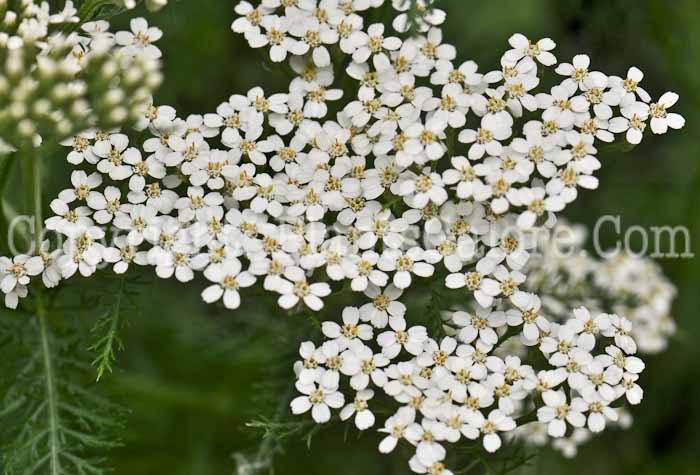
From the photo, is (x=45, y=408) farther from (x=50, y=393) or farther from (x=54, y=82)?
(x=54, y=82)

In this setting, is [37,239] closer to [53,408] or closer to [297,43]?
[53,408]

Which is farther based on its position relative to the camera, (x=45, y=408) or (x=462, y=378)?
(x=45, y=408)

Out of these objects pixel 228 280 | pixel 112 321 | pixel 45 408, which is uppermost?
pixel 228 280

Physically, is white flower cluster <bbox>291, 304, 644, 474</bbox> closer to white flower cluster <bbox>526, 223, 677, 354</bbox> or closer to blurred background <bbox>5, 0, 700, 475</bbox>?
white flower cluster <bbox>526, 223, 677, 354</bbox>

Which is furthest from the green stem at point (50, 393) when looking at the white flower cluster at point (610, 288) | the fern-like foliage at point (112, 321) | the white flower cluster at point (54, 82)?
the white flower cluster at point (610, 288)

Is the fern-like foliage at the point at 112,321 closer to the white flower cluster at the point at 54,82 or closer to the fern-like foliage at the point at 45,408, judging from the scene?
the fern-like foliage at the point at 45,408

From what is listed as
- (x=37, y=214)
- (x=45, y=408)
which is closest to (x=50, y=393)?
(x=45, y=408)
